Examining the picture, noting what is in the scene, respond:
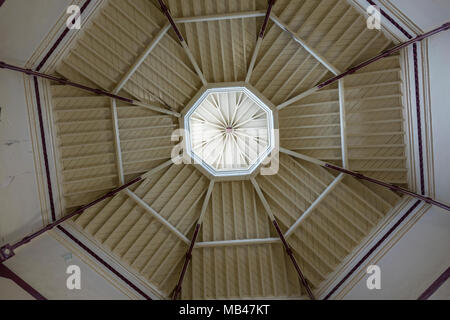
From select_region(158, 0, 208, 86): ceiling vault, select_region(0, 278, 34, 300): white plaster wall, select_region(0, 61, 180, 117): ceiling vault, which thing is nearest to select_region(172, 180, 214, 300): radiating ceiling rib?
select_region(0, 61, 180, 117): ceiling vault

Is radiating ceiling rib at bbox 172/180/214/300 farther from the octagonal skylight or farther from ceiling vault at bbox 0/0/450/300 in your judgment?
the octagonal skylight

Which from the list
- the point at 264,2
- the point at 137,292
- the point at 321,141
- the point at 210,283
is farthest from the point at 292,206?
the point at 264,2

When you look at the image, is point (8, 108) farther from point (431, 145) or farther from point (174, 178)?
point (431, 145)

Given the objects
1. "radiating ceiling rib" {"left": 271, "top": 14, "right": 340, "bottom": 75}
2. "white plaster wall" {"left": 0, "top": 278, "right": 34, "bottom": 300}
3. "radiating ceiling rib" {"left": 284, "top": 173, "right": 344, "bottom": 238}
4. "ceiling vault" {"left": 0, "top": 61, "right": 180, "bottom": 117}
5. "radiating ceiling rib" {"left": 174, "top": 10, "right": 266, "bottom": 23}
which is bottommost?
"white plaster wall" {"left": 0, "top": 278, "right": 34, "bottom": 300}

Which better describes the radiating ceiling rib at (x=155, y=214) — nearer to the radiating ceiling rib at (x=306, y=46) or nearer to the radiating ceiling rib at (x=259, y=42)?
the radiating ceiling rib at (x=259, y=42)

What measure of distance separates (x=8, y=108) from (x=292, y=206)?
9.76 meters

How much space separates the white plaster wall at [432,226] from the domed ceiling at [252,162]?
1.06 m

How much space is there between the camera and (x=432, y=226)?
10.9 meters

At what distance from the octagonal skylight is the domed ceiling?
2.30m

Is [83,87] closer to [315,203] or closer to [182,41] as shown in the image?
[182,41]

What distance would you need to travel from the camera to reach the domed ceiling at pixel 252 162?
11.4 m

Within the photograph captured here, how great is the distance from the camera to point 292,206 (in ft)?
42.5

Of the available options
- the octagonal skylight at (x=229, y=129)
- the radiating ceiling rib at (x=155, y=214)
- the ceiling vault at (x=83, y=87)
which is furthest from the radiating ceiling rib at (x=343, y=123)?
the radiating ceiling rib at (x=155, y=214)

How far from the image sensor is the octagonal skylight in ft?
50.2
